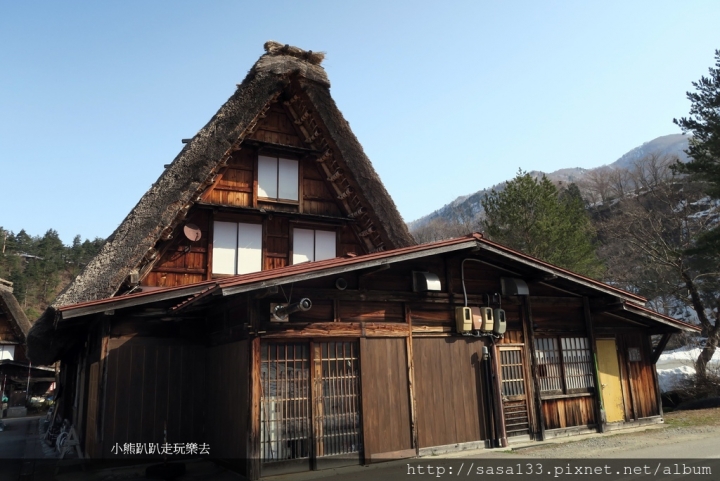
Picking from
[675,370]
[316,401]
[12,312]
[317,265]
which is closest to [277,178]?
[317,265]

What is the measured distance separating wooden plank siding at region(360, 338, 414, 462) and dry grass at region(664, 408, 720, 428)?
7178 millimetres

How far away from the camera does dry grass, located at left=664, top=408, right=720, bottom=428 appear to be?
456 inches

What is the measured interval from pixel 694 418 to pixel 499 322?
703 centimetres

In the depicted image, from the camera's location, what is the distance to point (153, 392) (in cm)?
907

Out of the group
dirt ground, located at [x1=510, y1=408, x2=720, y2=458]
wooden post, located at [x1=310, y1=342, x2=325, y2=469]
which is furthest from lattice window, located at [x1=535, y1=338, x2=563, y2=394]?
wooden post, located at [x1=310, y1=342, x2=325, y2=469]

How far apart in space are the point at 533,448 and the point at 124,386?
24.5 feet

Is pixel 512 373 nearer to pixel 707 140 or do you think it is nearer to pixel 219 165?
pixel 219 165

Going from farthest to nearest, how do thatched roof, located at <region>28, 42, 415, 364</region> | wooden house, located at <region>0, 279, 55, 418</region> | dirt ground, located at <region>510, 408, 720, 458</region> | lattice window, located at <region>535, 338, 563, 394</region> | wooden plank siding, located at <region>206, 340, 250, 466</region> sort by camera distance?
wooden house, located at <region>0, 279, 55, 418</region> → lattice window, located at <region>535, 338, 563, 394</region> → thatched roof, located at <region>28, 42, 415, 364</region> → dirt ground, located at <region>510, 408, 720, 458</region> → wooden plank siding, located at <region>206, 340, 250, 466</region>

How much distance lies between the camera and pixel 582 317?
36.6 ft

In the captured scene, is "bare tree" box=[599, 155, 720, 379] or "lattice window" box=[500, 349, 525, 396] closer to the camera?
"lattice window" box=[500, 349, 525, 396]

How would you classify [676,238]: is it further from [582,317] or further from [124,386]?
[124,386]

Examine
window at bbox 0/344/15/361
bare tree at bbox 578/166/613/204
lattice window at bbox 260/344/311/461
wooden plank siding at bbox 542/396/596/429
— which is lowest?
wooden plank siding at bbox 542/396/596/429

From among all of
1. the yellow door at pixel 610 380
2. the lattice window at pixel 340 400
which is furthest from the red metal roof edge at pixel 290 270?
the yellow door at pixel 610 380

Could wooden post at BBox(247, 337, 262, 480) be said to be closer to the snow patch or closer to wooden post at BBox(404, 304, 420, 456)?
wooden post at BBox(404, 304, 420, 456)
